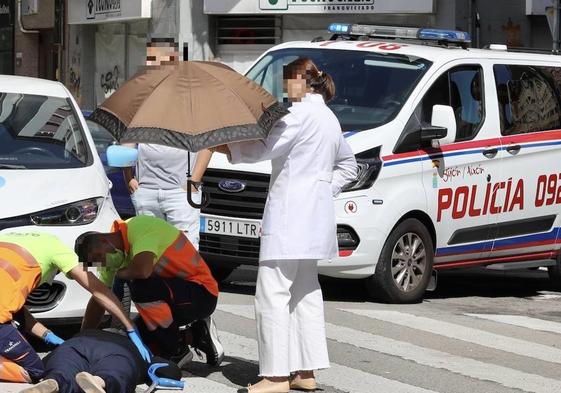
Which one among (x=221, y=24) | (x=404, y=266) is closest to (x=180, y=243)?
(x=404, y=266)

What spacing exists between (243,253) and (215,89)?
394 cm

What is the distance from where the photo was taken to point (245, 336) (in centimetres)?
898

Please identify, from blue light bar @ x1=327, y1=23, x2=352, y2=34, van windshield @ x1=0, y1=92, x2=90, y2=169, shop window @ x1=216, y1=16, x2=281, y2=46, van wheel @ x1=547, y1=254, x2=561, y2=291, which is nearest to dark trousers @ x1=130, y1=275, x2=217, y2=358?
van windshield @ x1=0, y1=92, x2=90, y2=169

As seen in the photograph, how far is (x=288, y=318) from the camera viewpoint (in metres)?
7.17

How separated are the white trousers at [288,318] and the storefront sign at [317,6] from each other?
14.4m

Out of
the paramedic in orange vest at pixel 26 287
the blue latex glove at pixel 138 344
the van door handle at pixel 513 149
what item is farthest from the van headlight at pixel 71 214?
the van door handle at pixel 513 149

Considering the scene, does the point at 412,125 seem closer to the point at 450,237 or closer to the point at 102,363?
the point at 450,237

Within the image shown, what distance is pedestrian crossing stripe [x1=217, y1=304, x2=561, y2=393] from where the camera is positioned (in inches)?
311

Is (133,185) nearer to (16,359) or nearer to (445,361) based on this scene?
(445,361)

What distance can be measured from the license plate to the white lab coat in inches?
136

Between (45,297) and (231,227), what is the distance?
9.55 feet

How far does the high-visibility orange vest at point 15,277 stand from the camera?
691cm

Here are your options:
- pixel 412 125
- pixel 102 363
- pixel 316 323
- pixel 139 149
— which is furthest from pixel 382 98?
pixel 102 363

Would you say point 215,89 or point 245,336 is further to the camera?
point 245,336
